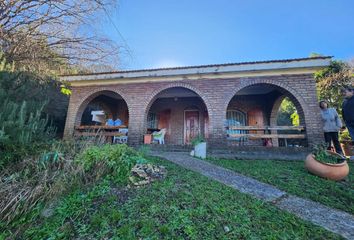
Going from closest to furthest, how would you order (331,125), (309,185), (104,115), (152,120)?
1. (309,185)
2. (331,125)
3. (104,115)
4. (152,120)

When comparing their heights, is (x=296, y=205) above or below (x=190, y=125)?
below

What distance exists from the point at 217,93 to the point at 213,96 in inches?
7.2

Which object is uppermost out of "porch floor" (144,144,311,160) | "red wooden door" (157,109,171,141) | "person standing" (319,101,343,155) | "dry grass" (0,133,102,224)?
"red wooden door" (157,109,171,141)

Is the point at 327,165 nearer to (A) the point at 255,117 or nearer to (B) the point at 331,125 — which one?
→ (B) the point at 331,125

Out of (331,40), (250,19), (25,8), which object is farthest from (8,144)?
(331,40)

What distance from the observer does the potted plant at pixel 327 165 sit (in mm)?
3381

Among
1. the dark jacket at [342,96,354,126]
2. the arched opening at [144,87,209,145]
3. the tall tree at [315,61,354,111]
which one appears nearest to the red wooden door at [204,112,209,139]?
the arched opening at [144,87,209,145]

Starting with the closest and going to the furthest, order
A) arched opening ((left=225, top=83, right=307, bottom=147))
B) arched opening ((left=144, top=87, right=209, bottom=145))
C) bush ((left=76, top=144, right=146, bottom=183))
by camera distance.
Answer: bush ((left=76, top=144, right=146, bottom=183)) < arched opening ((left=225, top=83, right=307, bottom=147)) < arched opening ((left=144, top=87, right=209, bottom=145))

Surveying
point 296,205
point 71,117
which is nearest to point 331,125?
point 296,205

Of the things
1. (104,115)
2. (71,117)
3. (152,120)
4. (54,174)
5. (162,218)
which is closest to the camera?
(162,218)

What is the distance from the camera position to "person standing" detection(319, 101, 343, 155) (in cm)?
487

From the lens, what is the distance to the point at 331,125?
4.93 meters

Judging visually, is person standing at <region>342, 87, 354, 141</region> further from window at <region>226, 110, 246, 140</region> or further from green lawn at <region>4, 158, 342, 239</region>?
window at <region>226, 110, 246, 140</region>

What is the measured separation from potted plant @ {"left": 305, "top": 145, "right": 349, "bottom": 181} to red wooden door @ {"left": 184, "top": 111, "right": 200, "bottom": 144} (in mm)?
5890
